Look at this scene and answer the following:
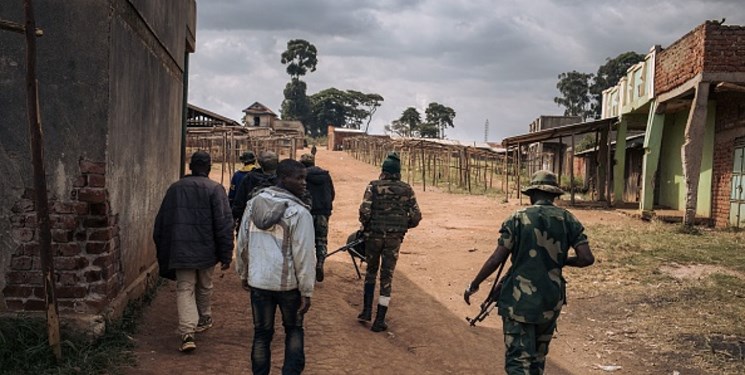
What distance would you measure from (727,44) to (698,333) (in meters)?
8.33

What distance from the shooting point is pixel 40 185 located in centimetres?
395

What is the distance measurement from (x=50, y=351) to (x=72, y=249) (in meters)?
0.73

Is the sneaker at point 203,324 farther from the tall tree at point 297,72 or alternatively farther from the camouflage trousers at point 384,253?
the tall tree at point 297,72

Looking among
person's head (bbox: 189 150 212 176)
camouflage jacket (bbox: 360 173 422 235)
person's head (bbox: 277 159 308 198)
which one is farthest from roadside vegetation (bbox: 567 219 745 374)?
person's head (bbox: 189 150 212 176)

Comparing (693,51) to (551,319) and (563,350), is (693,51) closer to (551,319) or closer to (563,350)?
(563,350)

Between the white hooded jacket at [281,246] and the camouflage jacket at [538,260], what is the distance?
132 cm

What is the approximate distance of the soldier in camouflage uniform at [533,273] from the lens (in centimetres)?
398

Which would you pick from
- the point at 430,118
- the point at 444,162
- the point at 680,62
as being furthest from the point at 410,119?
the point at 680,62

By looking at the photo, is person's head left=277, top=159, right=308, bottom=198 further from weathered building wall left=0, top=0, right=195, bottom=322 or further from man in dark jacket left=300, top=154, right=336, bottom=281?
man in dark jacket left=300, top=154, right=336, bottom=281

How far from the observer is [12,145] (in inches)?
172

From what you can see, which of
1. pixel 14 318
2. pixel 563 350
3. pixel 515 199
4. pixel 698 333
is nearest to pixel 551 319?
pixel 563 350

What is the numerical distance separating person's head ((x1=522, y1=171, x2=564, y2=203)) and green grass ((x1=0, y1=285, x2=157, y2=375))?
3.15 meters

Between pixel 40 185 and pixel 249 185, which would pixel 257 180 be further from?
pixel 40 185

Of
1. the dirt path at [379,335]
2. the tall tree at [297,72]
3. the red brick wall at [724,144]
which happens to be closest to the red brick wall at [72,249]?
the dirt path at [379,335]
